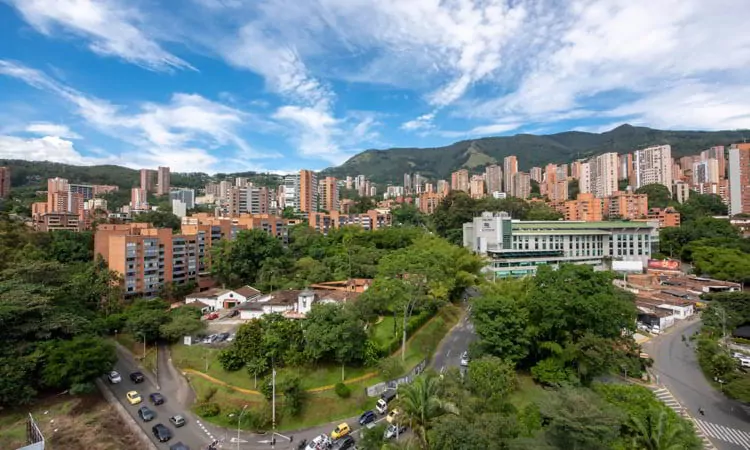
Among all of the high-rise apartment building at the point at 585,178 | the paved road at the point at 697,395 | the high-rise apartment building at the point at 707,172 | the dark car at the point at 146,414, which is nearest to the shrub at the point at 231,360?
the dark car at the point at 146,414

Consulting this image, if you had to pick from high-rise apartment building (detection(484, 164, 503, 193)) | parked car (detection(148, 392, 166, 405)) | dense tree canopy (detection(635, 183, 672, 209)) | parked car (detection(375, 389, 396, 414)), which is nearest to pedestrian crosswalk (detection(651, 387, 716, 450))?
parked car (detection(375, 389, 396, 414))

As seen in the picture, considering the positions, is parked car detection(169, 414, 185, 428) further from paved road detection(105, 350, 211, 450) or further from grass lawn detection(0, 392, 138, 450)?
grass lawn detection(0, 392, 138, 450)

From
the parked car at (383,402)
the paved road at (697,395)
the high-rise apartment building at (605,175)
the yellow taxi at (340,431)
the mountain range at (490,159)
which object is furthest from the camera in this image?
the mountain range at (490,159)

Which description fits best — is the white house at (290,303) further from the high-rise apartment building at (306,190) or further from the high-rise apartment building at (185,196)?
the high-rise apartment building at (185,196)

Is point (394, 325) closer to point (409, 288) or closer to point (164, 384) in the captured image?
point (409, 288)

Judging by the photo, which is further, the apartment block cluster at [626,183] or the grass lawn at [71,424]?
the apartment block cluster at [626,183]

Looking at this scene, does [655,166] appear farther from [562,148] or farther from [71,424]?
[562,148]
